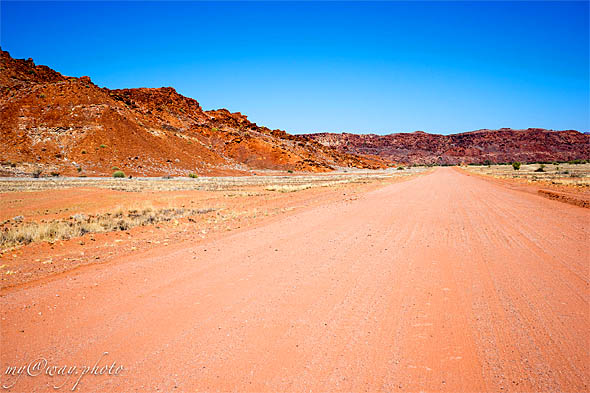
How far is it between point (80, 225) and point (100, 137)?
169 feet

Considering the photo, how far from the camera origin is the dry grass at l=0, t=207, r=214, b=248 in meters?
9.12

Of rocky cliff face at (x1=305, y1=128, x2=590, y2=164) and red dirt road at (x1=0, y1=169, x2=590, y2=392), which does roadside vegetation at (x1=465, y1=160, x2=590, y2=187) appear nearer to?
red dirt road at (x1=0, y1=169, x2=590, y2=392)

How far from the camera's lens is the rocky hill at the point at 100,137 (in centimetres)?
4956

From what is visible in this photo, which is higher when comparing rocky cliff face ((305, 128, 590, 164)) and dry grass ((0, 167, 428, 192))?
rocky cliff face ((305, 128, 590, 164))

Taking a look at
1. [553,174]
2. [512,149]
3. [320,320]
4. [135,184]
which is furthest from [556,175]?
[512,149]

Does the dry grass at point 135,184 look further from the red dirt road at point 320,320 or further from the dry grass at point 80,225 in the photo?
the red dirt road at point 320,320

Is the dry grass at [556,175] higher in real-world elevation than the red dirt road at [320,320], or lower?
higher

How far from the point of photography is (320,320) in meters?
4.22

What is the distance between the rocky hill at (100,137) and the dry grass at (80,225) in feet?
126

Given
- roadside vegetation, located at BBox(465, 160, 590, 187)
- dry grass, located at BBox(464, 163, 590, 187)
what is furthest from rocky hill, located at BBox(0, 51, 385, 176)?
dry grass, located at BBox(464, 163, 590, 187)

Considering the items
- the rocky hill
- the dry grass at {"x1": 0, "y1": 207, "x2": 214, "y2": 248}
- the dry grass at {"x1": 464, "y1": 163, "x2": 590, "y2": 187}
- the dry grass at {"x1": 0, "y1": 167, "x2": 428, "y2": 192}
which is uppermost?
the rocky hill

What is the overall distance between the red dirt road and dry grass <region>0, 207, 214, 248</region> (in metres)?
3.97

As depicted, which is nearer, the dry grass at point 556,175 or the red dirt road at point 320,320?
the red dirt road at point 320,320

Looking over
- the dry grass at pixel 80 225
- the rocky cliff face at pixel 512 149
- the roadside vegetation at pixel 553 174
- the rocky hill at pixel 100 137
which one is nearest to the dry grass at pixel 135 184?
the rocky hill at pixel 100 137
